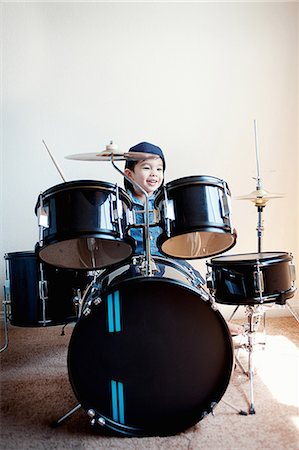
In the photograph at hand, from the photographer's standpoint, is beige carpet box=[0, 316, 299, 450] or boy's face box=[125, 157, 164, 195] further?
boy's face box=[125, 157, 164, 195]

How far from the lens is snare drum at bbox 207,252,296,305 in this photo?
1.51 m

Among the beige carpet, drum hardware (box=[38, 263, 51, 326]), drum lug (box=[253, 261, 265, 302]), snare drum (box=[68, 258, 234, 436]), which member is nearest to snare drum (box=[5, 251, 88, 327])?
drum hardware (box=[38, 263, 51, 326])

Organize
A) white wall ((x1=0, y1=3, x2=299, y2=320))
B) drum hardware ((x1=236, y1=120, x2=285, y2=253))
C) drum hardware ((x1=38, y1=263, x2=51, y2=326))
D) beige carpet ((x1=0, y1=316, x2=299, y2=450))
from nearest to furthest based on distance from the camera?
beige carpet ((x1=0, y1=316, x2=299, y2=450)) → drum hardware ((x1=38, y1=263, x2=51, y2=326)) → drum hardware ((x1=236, y1=120, x2=285, y2=253)) → white wall ((x1=0, y1=3, x2=299, y2=320))

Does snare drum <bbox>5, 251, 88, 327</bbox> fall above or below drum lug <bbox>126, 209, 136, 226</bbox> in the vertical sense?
below

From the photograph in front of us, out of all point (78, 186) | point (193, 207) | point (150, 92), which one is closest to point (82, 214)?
point (78, 186)

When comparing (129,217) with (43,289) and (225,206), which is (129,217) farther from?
(43,289)

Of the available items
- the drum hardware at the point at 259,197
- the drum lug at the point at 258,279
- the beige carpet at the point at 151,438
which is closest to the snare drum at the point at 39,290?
the beige carpet at the point at 151,438

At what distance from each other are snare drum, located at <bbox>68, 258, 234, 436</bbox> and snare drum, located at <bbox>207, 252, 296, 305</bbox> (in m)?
0.31

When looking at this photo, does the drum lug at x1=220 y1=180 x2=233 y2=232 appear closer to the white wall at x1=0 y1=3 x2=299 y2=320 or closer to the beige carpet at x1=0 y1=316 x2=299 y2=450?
the beige carpet at x1=0 y1=316 x2=299 y2=450

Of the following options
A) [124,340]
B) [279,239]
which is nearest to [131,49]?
[279,239]

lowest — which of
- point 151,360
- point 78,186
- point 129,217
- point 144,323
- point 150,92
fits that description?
point 151,360

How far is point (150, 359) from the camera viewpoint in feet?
4.14

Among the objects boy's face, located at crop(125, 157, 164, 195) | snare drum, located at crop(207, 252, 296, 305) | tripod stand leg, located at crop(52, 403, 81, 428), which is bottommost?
tripod stand leg, located at crop(52, 403, 81, 428)

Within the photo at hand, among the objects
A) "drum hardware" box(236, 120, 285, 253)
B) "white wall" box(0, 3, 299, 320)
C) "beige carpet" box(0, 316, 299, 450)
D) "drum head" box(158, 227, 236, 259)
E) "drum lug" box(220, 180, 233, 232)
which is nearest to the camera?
"beige carpet" box(0, 316, 299, 450)
